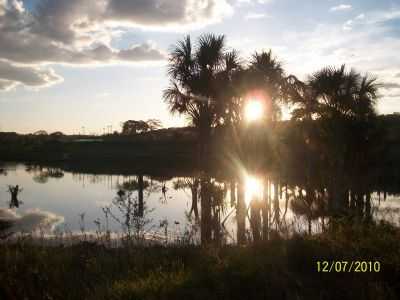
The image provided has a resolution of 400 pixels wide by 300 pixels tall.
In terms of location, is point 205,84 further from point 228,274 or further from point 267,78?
point 228,274

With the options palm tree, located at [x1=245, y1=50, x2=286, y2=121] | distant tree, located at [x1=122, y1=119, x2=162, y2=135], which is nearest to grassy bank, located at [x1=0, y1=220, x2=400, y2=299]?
palm tree, located at [x1=245, y1=50, x2=286, y2=121]

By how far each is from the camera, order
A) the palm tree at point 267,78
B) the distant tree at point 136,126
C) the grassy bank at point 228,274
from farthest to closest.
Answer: the distant tree at point 136,126 < the palm tree at point 267,78 < the grassy bank at point 228,274

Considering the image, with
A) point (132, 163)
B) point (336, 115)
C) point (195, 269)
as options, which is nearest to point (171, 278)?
point (195, 269)

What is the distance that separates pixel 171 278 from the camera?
6.06 metres

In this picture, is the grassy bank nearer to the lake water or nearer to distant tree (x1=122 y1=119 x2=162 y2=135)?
Answer: the lake water

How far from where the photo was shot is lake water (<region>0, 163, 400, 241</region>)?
60.1ft

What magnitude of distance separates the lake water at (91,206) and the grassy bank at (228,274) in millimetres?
4651

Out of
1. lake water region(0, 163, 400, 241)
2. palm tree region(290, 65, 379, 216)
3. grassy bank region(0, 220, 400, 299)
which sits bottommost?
lake water region(0, 163, 400, 241)

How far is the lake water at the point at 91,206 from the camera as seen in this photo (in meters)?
18.3

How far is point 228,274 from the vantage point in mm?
6320

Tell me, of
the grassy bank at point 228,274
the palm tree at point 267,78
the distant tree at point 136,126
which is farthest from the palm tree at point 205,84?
the distant tree at point 136,126

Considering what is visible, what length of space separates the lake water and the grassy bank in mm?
4651

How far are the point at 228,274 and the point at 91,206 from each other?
21.6 m

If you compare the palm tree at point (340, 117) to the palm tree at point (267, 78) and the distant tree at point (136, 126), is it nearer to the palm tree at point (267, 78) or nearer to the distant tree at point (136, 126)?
the palm tree at point (267, 78)
